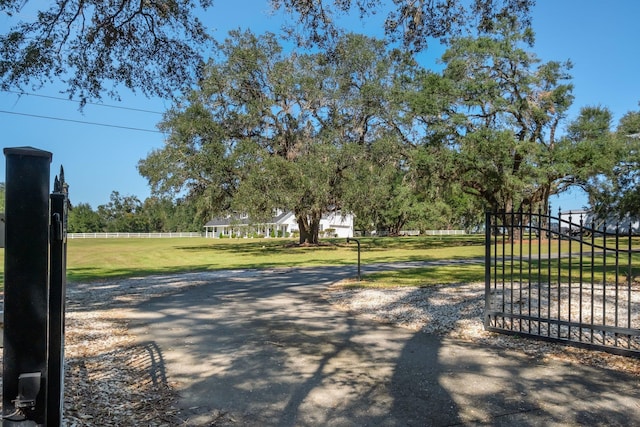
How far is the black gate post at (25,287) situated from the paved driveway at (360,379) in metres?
2.06

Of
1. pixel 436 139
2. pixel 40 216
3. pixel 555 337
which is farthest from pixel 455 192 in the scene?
pixel 40 216

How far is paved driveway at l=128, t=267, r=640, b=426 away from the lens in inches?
129

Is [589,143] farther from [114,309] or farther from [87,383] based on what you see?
[87,383]

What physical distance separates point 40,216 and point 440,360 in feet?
13.6

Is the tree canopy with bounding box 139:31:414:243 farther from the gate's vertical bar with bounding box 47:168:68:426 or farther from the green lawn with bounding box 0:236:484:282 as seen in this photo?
the gate's vertical bar with bounding box 47:168:68:426

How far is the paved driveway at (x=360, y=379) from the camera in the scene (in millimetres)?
3281

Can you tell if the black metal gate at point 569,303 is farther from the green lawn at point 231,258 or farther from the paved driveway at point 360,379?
the green lawn at point 231,258

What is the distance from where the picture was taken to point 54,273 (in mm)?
1580

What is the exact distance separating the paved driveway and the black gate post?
2.06 metres

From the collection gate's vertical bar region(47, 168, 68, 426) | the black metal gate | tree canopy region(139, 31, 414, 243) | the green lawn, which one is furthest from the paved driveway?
tree canopy region(139, 31, 414, 243)

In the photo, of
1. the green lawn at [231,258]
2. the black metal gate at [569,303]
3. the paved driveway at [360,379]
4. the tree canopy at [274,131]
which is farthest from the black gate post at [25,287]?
the tree canopy at [274,131]

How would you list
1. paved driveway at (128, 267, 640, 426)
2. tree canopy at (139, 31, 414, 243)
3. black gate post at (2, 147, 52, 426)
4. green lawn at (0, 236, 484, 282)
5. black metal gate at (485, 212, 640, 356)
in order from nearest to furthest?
black gate post at (2, 147, 52, 426)
paved driveway at (128, 267, 640, 426)
black metal gate at (485, 212, 640, 356)
green lawn at (0, 236, 484, 282)
tree canopy at (139, 31, 414, 243)

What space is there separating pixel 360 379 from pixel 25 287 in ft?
10.5

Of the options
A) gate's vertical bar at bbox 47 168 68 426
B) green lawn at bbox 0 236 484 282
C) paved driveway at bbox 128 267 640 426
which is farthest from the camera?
green lawn at bbox 0 236 484 282
